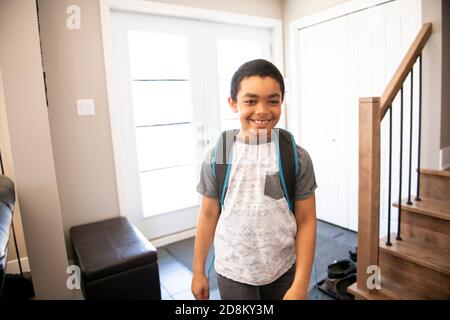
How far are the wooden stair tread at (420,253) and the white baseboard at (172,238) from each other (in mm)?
1755

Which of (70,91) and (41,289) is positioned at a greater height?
(70,91)

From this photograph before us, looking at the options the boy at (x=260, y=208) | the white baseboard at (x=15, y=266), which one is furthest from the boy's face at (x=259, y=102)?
the white baseboard at (x=15, y=266)

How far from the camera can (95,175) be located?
2408mm

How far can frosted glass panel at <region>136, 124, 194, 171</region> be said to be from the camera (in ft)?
8.94

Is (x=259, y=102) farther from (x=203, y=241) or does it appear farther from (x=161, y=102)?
(x=161, y=102)

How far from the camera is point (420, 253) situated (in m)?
1.76

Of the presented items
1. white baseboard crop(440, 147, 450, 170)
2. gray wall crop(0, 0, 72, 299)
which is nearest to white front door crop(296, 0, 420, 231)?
white baseboard crop(440, 147, 450, 170)

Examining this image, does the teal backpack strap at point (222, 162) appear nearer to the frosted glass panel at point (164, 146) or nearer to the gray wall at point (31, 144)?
the gray wall at point (31, 144)

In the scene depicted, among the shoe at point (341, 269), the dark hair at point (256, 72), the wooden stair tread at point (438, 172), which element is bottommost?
the shoe at point (341, 269)

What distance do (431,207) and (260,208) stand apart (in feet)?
5.05

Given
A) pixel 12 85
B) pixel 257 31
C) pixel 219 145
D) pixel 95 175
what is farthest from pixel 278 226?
pixel 257 31

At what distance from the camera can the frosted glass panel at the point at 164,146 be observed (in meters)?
2.72
